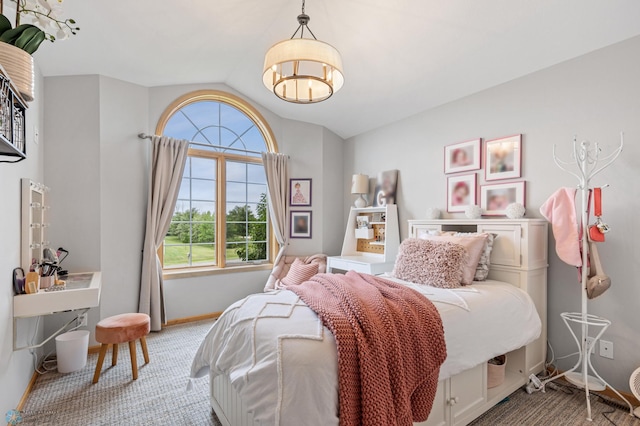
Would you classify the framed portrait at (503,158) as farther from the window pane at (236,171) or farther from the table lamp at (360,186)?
the window pane at (236,171)

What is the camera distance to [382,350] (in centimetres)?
137

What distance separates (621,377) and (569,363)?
31cm

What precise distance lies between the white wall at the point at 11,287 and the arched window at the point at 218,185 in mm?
1472

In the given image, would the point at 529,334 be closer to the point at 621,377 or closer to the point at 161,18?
the point at 621,377

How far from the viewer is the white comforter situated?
1.21m

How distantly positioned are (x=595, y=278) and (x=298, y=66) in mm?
2410

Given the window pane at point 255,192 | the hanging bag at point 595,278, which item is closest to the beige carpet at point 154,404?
the hanging bag at point 595,278

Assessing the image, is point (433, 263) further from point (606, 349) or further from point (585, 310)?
point (606, 349)

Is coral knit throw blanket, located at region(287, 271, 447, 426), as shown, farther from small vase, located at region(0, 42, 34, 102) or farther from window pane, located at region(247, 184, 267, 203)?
window pane, located at region(247, 184, 267, 203)

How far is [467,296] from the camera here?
6.50 ft

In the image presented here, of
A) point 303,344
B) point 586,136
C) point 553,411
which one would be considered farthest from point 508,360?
point 303,344

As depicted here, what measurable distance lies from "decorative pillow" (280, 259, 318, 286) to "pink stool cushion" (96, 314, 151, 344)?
174cm

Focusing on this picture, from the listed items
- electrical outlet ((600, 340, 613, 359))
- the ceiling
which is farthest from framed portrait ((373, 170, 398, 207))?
electrical outlet ((600, 340, 613, 359))

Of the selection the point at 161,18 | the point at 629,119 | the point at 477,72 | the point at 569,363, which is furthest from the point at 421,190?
the point at 161,18
